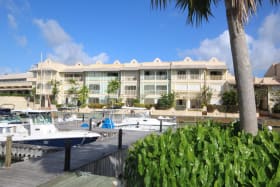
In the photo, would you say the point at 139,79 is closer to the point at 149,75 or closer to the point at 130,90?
the point at 149,75

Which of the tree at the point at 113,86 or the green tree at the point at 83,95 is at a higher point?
the tree at the point at 113,86

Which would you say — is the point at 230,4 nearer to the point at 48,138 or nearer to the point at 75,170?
the point at 75,170

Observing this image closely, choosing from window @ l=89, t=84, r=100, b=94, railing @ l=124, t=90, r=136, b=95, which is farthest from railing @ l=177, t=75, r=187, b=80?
Result: window @ l=89, t=84, r=100, b=94

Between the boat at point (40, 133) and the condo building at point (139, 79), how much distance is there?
34.3m

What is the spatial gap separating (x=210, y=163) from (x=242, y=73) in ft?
6.64

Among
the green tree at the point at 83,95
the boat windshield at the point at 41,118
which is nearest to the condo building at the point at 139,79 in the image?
the green tree at the point at 83,95

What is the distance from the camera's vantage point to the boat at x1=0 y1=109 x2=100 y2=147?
1565 centimetres

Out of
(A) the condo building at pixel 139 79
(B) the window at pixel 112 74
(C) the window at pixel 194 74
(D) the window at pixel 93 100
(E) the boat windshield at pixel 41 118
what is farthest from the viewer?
(D) the window at pixel 93 100

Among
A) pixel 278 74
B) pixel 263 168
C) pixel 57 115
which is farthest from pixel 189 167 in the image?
pixel 278 74

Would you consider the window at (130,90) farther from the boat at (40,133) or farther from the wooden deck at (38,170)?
the wooden deck at (38,170)

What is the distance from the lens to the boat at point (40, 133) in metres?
15.6

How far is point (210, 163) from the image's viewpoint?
3.46 meters

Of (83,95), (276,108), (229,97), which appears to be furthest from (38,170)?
(83,95)

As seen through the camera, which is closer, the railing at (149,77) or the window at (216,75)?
the window at (216,75)
